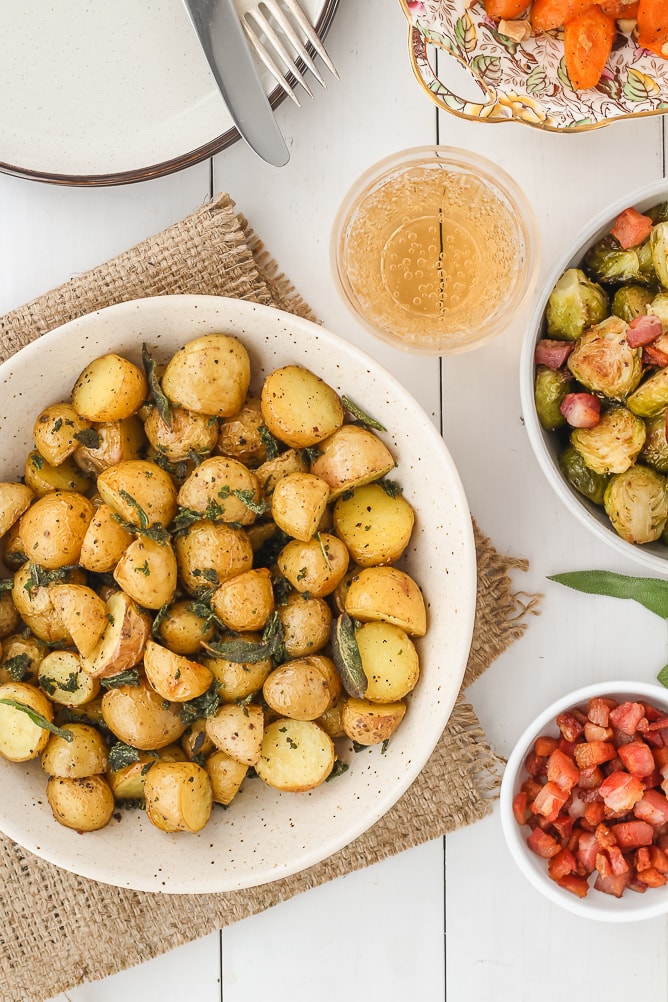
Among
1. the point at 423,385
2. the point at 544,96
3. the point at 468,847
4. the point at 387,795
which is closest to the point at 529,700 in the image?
the point at 468,847

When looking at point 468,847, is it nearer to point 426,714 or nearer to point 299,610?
point 426,714

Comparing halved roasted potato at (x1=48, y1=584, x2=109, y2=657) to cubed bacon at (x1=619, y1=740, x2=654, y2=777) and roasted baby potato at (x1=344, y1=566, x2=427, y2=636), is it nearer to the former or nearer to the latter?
roasted baby potato at (x1=344, y1=566, x2=427, y2=636)

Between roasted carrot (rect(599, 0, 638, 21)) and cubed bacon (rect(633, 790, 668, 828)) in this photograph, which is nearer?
roasted carrot (rect(599, 0, 638, 21))

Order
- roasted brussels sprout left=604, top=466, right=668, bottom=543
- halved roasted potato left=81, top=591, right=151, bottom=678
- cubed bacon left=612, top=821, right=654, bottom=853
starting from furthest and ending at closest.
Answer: cubed bacon left=612, top=821, right=654, bottom=853, roasted brussels sprout left=604, top=466, right=668, bottom=543, halved roasted potato left=81, top=591, right=151, bottom=678

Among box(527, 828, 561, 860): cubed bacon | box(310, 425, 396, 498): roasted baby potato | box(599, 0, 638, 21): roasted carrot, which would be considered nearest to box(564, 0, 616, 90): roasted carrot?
box(599, 0, 638, 21): roasted carrot

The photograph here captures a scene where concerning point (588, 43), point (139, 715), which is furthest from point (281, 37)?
point (139, 715)

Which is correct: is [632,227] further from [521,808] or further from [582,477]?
[521,808]
